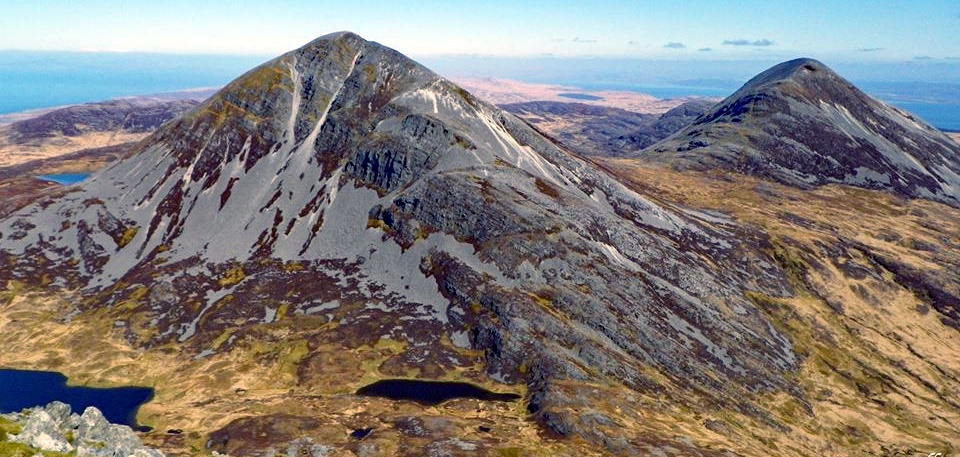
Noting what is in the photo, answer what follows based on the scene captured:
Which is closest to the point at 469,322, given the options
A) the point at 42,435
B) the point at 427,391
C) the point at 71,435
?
the point at 427,391

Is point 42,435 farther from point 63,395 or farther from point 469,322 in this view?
point 469,322

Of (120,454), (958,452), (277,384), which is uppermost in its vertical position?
(120,454)

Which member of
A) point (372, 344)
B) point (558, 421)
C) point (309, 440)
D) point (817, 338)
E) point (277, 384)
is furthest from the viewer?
point (817, 338)

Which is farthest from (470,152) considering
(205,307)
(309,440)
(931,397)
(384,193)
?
(931,397)

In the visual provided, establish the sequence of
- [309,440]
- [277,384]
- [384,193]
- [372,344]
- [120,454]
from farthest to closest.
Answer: [384,193] → [372,344] → [277,384] → [309,440] → [120,454]

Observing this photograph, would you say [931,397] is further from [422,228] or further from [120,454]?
[120,454]

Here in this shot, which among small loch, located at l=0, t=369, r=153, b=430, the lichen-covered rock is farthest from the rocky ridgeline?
small loch, located at l=0, t=369, r=153, b=430

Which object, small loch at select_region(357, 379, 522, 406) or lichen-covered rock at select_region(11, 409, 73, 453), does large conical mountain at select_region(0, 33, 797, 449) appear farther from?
lichen-covered rock at select_region(11, 409, 73, 453)
